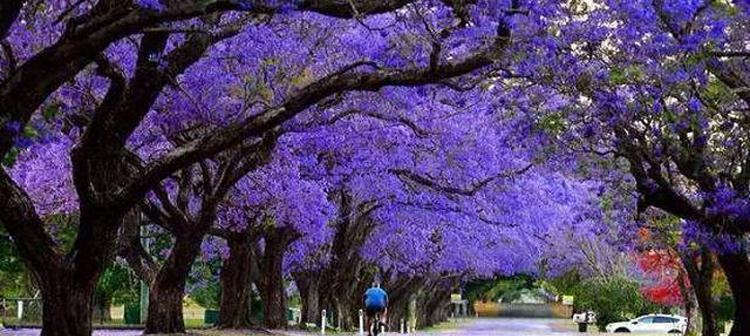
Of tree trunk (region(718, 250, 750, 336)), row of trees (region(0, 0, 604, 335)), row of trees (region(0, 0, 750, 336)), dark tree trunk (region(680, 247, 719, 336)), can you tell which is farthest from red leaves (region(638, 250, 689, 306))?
tree trunk (region(718, 250, 750, 336))

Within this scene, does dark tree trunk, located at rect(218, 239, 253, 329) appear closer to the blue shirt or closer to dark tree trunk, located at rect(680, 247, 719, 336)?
the blue shirt

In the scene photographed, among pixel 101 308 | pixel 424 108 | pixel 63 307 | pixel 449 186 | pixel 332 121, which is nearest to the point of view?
pixel 63 307

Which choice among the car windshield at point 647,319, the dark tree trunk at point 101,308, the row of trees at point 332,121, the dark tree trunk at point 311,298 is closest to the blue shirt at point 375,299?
the row of trees at point 332,121

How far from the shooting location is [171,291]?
77.3 feet

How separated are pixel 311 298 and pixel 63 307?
2461 cm

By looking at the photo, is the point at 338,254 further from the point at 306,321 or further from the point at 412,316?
the point at 412,316

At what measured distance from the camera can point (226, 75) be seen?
2058cm

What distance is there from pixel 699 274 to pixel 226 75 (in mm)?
15406

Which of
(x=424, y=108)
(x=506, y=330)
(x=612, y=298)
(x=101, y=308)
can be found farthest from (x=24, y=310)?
(x=424, y=108)

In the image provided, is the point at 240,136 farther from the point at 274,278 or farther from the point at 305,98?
the point at 274,278

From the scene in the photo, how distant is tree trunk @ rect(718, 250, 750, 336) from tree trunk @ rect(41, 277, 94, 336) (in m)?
12.0

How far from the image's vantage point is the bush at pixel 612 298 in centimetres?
5381

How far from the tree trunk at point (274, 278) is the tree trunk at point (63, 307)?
1606 centimetres

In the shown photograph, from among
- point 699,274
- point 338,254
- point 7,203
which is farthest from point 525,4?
point 338,254
